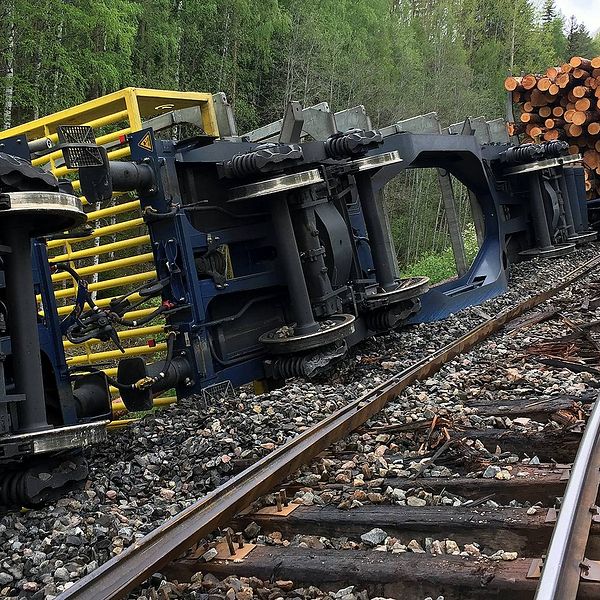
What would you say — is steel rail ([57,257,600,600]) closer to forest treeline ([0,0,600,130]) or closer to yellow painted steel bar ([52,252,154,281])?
yellow painted steel bar ([52,252,154,281])

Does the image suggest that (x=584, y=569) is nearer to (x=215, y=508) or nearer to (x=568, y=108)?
(x=215, y=508)

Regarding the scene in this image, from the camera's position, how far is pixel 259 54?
62.2 ft

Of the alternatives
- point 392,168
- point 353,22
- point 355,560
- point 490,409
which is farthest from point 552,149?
point 353,22

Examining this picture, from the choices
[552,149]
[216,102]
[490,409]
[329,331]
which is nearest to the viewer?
[490,409]

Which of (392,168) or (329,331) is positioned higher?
(392,168)

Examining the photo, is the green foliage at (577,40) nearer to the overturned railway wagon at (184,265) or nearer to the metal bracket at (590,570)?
the overturned railway wagon at (184,265)

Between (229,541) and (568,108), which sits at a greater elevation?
(568,108)

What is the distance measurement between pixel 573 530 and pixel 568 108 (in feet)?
51.6

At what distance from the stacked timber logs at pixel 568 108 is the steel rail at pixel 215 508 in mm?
13200

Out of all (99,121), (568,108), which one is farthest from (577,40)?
(99,121)

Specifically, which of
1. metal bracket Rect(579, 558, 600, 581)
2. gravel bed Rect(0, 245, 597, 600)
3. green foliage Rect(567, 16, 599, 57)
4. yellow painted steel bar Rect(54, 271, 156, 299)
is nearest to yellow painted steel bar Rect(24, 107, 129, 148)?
yellow painted steel bar Rect(54, 271, 156, 299)

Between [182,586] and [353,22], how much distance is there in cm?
2595

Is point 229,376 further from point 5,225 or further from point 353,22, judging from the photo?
point 353,22

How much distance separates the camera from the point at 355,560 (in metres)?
2.31
